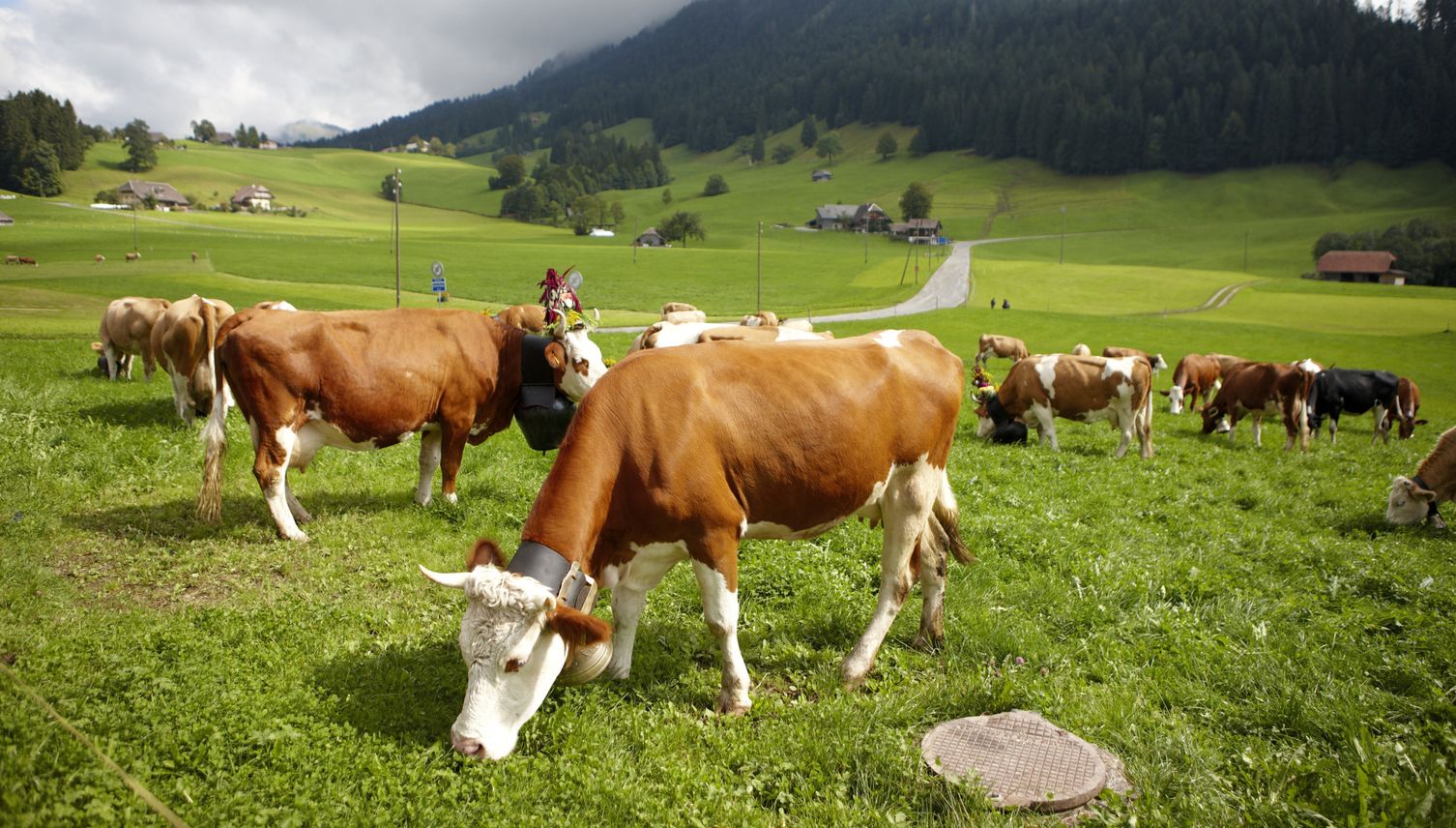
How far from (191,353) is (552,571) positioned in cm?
1244

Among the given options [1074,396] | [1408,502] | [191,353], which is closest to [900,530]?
[1408,502]

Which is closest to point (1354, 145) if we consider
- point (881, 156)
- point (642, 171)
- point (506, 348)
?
point (881, 156)

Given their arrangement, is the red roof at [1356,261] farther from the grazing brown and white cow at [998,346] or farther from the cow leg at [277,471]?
the cow leg at [277,471]

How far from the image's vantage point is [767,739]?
5.34 meters

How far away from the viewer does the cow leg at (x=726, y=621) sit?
18.2ft

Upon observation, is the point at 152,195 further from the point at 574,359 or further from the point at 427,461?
the point at 574,359

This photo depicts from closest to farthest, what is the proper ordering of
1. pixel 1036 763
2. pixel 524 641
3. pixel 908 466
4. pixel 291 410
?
pixel 524 641 < pixel 1036 763 < pixel 908 466 < pixel 291 410

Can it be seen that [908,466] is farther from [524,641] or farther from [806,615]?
[524,641]

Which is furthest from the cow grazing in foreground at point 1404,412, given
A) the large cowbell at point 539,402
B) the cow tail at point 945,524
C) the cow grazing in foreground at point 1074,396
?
the large cowbell at point 539,402

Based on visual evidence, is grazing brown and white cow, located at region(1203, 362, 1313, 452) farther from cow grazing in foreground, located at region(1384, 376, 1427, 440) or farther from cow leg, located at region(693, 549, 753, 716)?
cow leg, located at region(693, 549, 753, 716)

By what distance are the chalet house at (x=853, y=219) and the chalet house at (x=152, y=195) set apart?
91078mm

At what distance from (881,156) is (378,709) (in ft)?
634

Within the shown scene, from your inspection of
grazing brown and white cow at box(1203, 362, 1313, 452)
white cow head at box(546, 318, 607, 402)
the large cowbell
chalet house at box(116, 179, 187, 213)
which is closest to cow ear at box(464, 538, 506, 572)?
the large cowbell

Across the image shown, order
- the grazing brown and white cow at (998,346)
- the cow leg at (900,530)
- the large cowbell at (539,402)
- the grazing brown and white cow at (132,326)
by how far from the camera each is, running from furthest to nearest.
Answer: the grazing brown and white cow at (998,346) → the grazing brown and white cow at (132,326) → the large cowbell at (539,402) → the cow leg at (900,530)
